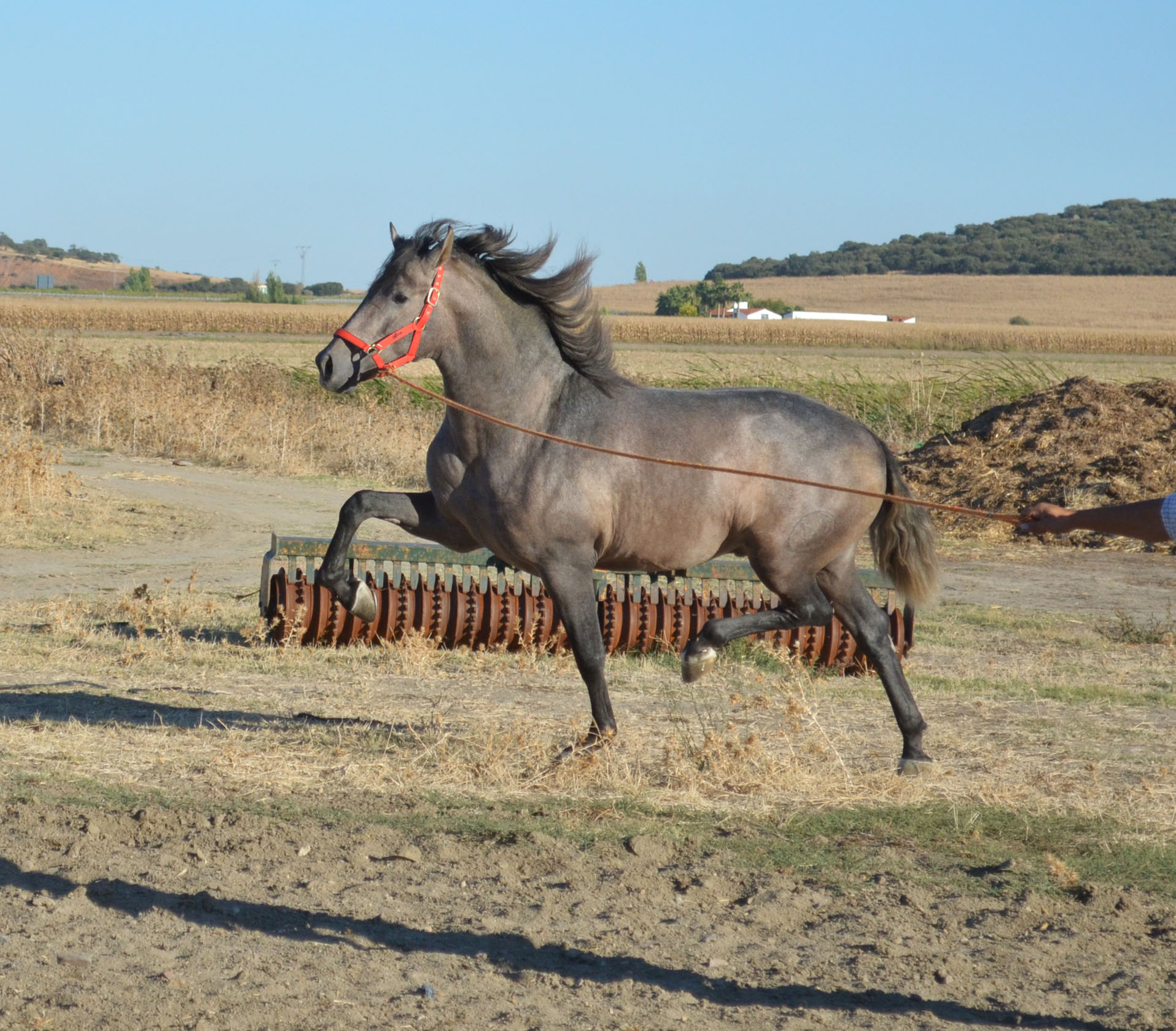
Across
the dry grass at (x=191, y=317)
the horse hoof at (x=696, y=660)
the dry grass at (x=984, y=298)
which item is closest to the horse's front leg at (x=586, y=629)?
the horse hoof at (x=696, y=660)

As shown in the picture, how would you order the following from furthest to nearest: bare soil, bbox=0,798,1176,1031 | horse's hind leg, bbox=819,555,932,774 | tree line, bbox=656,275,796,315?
tree line, bbox=656,275,796,315 → horse's hind leg, bbox=819,555,932,774 → bare soil, bbox=0,798,1176,1031

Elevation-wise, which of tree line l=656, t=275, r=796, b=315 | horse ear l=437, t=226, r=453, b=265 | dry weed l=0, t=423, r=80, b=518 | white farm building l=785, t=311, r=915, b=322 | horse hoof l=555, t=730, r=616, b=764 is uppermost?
tree line l=656, t=275, r=796, b=315

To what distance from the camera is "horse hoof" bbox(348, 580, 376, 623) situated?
695cm

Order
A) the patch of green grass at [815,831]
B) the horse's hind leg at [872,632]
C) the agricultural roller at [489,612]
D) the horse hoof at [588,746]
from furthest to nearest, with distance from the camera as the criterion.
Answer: the agricultural roller at [489,612] < the horse's hind leg at [872,632] < the horse hoof at [588,746] < the patch of green grass at [815,831]

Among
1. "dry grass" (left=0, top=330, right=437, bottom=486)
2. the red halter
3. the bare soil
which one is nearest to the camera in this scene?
the bare soil

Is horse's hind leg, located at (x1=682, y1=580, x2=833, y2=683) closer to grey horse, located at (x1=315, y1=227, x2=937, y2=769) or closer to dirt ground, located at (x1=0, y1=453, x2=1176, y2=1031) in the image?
grey horse, located at (x1=315, y1=227, x2=937, y2=769)

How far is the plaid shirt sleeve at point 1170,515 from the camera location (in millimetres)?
4340

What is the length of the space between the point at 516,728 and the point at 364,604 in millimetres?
1007

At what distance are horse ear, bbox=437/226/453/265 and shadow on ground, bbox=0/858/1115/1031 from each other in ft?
9.69

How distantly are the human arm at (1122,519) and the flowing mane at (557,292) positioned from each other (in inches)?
92.9

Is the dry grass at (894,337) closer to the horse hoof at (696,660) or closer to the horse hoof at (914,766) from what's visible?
the horse hoof at (914,766)

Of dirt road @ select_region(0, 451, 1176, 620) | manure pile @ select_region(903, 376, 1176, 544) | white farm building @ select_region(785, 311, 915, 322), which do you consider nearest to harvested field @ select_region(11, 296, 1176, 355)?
white farm building @ select_region(785, 311, 915, 322)

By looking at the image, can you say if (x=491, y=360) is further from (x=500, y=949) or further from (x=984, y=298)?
(x=984, y=298)

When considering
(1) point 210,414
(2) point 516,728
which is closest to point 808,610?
(2) point 516,728
